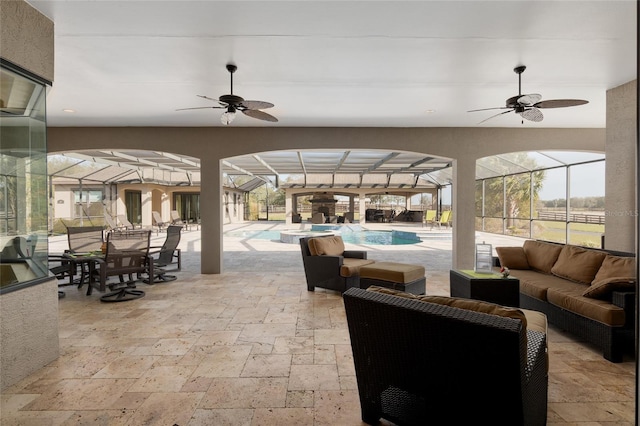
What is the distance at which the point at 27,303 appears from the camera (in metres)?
2.48

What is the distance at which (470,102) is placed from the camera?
4863 millimetres

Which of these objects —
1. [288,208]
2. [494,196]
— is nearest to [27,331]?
[288,208]

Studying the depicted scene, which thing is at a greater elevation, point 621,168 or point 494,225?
point 621,168

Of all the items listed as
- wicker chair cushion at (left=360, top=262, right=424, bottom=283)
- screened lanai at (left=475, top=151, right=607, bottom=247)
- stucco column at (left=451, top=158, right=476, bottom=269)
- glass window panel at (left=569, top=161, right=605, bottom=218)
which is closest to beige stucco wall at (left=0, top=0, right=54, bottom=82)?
wicker chair cushion at (left=360, top=262, right=424, bottom=283)

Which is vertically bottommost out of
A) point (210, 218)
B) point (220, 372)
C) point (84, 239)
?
point (220, 372)

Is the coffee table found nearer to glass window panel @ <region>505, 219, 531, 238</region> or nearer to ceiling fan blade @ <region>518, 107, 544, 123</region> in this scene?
ceiling fan blade @ <region>518, 107, 544, 123</region>

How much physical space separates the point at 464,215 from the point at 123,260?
232 inches

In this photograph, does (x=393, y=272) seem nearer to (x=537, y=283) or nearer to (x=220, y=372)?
(x=537, y=283)

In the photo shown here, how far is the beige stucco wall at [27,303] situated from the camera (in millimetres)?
2316

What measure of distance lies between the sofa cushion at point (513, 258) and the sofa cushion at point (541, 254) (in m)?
0.07

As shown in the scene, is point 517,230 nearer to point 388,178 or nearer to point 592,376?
point 388,178

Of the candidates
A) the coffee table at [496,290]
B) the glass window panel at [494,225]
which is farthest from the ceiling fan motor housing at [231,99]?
the glass window panel at [494,225]

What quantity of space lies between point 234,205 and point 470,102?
17936mm

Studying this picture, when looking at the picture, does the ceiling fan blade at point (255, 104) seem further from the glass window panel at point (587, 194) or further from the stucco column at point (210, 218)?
the glass window panel at point (587, 194)
